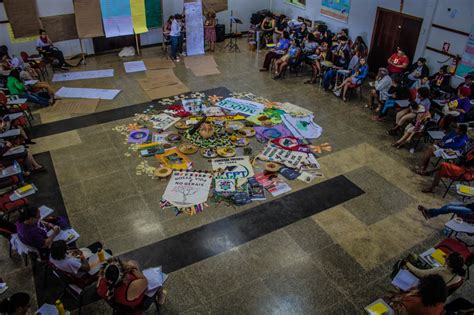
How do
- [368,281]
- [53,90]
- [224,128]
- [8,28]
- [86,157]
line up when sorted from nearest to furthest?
1. [368,281]
2. [86,157]
3. [224,128]
4. [53,90]
5. [8,28]

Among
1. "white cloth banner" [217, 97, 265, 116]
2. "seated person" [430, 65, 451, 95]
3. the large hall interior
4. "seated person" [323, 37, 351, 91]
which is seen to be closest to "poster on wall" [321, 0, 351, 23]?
the large hall interior

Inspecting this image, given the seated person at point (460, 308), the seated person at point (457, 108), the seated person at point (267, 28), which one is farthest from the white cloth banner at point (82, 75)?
the seated person at point (460, 308)

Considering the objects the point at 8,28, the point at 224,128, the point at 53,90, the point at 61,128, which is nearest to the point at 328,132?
the point at 224,128

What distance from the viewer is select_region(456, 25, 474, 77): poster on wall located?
344 inches

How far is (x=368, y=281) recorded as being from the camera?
5.20 metres

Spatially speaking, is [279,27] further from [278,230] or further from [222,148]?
[278,230]

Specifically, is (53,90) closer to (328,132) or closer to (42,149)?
(42,149)

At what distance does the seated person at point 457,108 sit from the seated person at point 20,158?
863cm

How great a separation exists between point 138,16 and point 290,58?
18.4 feet

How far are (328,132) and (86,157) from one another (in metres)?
5.53

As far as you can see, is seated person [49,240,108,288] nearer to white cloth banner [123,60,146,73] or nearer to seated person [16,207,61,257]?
seated person [16,207,61,257]

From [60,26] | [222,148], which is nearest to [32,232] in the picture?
[222,148]

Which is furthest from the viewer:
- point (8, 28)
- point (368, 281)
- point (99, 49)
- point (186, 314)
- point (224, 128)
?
point (99, 49)

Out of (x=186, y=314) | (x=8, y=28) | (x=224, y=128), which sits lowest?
(x=186, y=314)
